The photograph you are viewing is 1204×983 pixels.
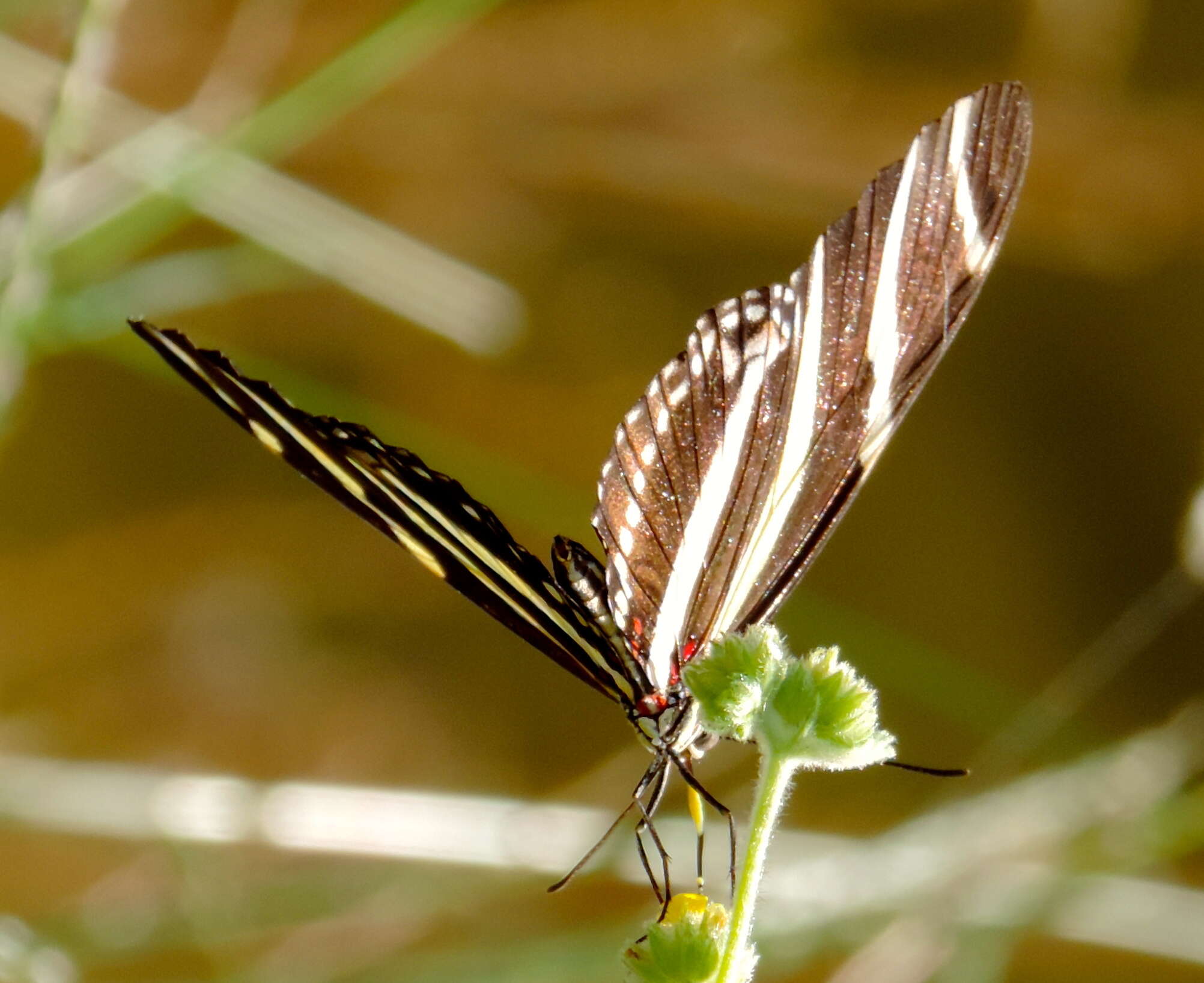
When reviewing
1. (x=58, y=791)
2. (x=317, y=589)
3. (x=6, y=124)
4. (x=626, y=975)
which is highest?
(x=6, y=124)

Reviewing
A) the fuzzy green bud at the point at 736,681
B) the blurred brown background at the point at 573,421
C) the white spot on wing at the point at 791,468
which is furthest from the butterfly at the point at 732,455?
the blurred brown background at the point at 573,421

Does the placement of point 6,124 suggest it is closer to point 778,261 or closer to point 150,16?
point 150,16

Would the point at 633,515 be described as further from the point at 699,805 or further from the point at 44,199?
the point at 44,199

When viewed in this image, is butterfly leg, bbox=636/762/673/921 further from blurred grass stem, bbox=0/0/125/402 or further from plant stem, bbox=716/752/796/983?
Answer: blurred grass stem, bbox=0/0/125/402

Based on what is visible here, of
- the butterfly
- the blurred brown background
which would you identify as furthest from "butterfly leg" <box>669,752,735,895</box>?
the blurred brown background

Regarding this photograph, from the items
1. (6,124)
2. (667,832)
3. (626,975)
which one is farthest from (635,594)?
(6,124)
